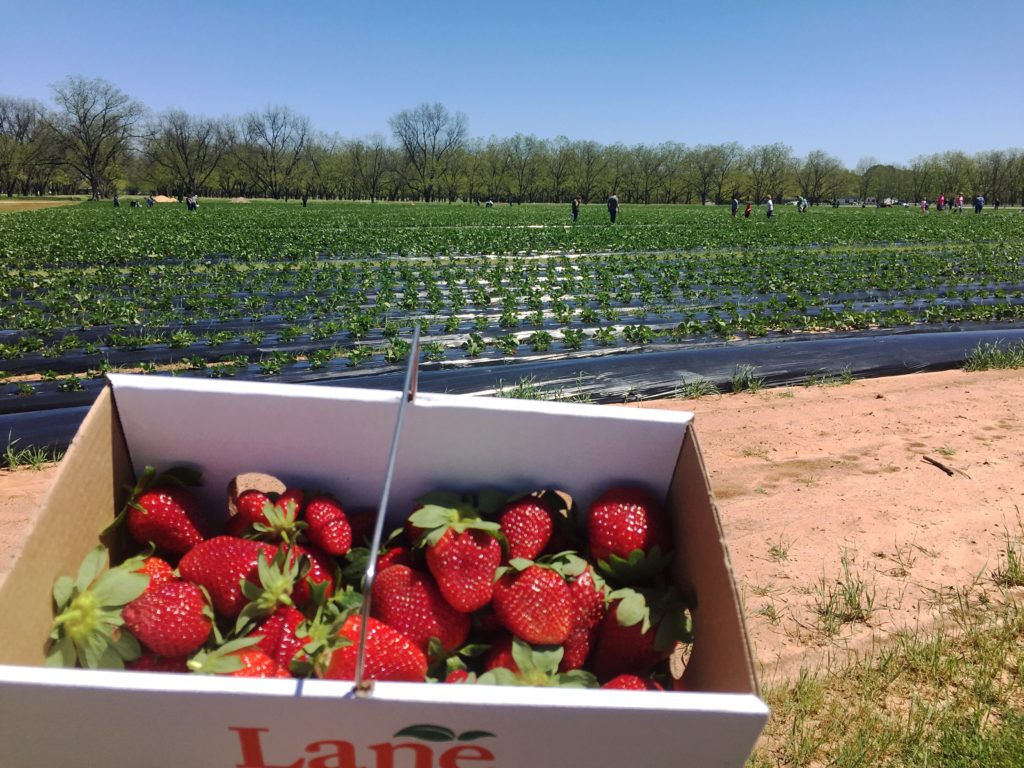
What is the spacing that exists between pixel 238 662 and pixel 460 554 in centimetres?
54

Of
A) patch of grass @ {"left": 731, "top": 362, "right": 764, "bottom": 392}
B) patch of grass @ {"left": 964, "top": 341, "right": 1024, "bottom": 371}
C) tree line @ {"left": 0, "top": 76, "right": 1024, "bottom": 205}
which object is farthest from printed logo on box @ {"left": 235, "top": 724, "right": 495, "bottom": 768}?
tree line @ {"left": 0, "top": 76, "right": 1024, "bottom": 205}

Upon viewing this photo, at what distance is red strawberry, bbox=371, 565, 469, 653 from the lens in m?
1.65

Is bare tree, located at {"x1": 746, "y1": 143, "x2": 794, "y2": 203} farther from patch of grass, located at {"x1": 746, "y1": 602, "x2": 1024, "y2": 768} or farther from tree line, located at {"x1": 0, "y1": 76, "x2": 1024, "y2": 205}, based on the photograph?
patch of grass, located at {"x1": 746, "y1": 602, "x2": 1024, "y2": 768}

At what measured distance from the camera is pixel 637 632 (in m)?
1.68

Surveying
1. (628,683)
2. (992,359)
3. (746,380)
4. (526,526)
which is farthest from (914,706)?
(992,359)

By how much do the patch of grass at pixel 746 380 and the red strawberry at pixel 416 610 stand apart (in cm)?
602

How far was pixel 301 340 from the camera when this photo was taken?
9.66 m

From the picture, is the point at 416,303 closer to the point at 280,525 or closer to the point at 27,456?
the point at 27,456

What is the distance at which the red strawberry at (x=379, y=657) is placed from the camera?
4.44 ft

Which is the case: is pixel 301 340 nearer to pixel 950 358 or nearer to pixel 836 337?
pixel 836 337

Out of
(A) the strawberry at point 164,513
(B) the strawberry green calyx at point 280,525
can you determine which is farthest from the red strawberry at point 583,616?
(A) the strawberry at point 164,513

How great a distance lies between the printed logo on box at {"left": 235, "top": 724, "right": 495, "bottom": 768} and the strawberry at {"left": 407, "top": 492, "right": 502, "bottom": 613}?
554mm

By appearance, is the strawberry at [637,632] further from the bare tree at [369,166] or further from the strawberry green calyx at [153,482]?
the bare tree at [369,166]

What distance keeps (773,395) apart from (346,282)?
982 centimetres
